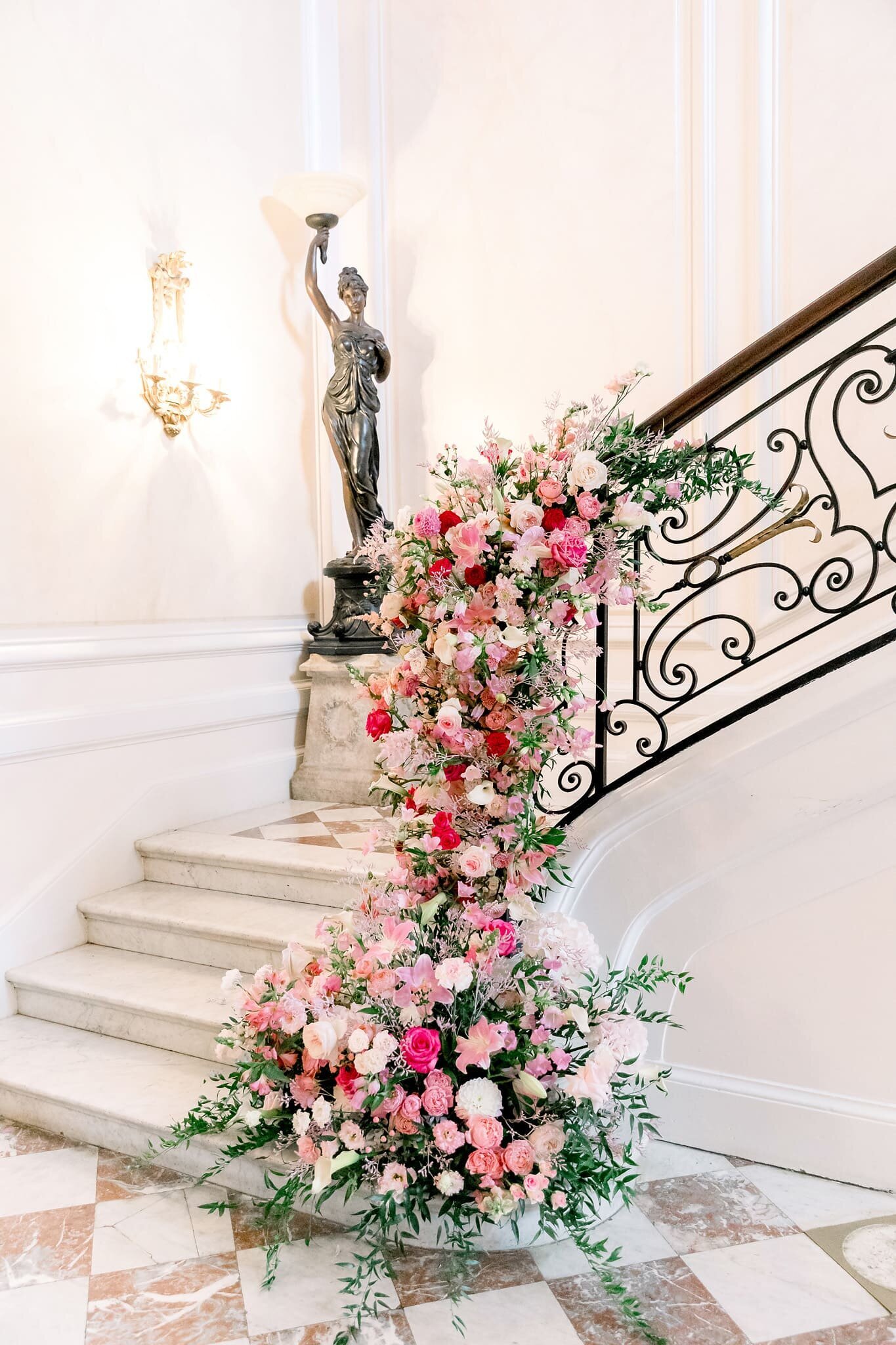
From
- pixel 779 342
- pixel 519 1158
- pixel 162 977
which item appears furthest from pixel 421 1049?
pixel 779 342

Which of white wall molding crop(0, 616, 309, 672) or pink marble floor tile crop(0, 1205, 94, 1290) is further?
white wall molding crop(0, 616, 309, 672)

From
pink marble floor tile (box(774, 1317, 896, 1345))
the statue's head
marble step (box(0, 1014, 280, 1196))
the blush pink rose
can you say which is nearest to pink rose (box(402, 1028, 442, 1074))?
marble step (box(0, 1014, 280, 1196))

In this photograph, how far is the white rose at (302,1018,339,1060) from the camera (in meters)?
2.13

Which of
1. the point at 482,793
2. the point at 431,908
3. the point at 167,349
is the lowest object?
the point at 431,908

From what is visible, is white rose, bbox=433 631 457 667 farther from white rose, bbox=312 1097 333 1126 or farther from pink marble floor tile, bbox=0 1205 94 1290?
pink marble floor tile, bbox=0 1205 94 1290

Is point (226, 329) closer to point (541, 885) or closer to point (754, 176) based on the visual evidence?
point (754, 176)

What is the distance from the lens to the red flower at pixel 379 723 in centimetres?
232

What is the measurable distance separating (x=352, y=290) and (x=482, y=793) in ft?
9.83

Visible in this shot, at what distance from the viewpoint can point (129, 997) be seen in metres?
2.96

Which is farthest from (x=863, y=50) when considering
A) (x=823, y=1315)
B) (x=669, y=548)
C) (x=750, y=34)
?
(x=823, y=1315)

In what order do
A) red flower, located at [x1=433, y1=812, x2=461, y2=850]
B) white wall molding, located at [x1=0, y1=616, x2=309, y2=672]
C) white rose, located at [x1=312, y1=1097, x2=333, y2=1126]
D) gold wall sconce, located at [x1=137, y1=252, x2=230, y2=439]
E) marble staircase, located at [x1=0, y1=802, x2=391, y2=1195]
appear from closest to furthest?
white rose, located at [x1=312, y1=1097, x2=333, y2=1126] → red flower, located at [x1=433, y1=812, x2=461, y2=850] → marble staircase, located at [x1=0, y1=802, x2=391, y2=1195] → white wall molding, located at [x1=0, y1=616, x2=309, y2=672] → gold wall sconce, located at [x1=137, y1=252, x2=230, y2=439]

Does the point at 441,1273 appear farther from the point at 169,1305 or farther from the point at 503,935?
the point at 503,935

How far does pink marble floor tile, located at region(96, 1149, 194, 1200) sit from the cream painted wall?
5.68 ft

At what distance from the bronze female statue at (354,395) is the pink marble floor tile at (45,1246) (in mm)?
2897
